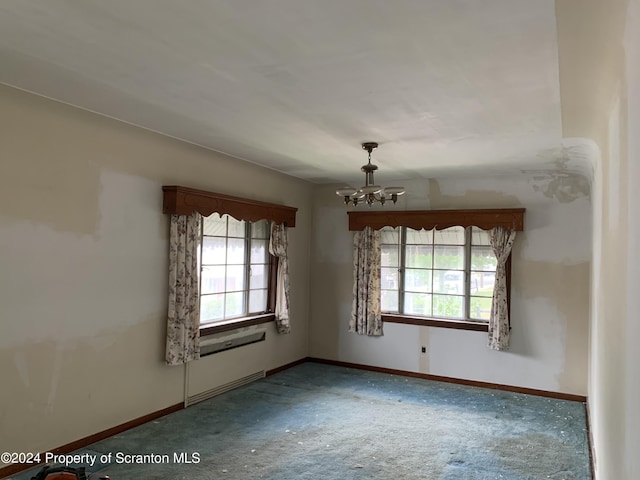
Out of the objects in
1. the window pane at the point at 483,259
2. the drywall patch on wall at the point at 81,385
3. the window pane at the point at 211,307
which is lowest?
the drywall patch on wall at the point at 81,385

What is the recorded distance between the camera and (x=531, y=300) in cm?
536

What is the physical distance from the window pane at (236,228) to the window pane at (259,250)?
223 millimetres

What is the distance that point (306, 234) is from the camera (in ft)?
21.7

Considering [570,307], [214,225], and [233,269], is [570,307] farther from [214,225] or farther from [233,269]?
[214,225]

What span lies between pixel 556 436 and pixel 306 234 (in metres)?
Answer: 3.73

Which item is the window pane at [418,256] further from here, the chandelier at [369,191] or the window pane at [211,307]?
the window pane at [211,307]

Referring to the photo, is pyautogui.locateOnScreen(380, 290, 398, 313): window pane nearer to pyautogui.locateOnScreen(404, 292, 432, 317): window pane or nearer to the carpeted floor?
pyautogui.locateOnScreen(404, 292, 432, 317): window pane

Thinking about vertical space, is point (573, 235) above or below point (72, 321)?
above

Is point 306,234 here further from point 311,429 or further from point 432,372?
point 311,429

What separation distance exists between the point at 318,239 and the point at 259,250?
1146 mm

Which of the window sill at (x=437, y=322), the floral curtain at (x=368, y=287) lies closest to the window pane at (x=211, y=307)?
the floral curtain at (x=368, y=287)

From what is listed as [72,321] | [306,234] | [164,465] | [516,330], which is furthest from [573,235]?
[72,321]

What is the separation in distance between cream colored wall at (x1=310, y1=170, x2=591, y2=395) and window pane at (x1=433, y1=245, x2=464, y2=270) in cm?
51

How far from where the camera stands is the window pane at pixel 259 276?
18.5ft
